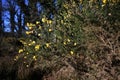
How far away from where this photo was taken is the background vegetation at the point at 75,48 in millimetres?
6129

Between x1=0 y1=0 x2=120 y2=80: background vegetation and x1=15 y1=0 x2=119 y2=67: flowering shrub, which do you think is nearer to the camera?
x1=0 y1=0 x2=120 y2=80: background vegetation

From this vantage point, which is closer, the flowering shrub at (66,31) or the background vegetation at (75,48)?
the background vegetation at (75,48)

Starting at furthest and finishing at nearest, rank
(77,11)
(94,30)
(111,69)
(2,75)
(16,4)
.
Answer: (16,4) < (2,75) < (77,11) < (94,30) < (111,69)

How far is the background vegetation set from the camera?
20.1ft

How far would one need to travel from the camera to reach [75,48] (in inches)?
286

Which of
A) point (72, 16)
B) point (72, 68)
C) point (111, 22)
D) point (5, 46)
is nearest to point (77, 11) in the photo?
point (72, 16)

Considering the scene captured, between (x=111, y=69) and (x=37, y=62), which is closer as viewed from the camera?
(x=111, y=69)

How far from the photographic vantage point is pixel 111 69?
593cm

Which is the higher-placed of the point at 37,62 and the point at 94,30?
the point at 94,30

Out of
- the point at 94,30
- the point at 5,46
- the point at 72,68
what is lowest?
the point at 5,46

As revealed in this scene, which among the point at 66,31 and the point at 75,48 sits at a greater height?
the point at 66,31

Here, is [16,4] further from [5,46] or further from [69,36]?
[69,36]

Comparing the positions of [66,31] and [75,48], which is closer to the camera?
[75,48]

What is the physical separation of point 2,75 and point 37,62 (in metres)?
0.98
